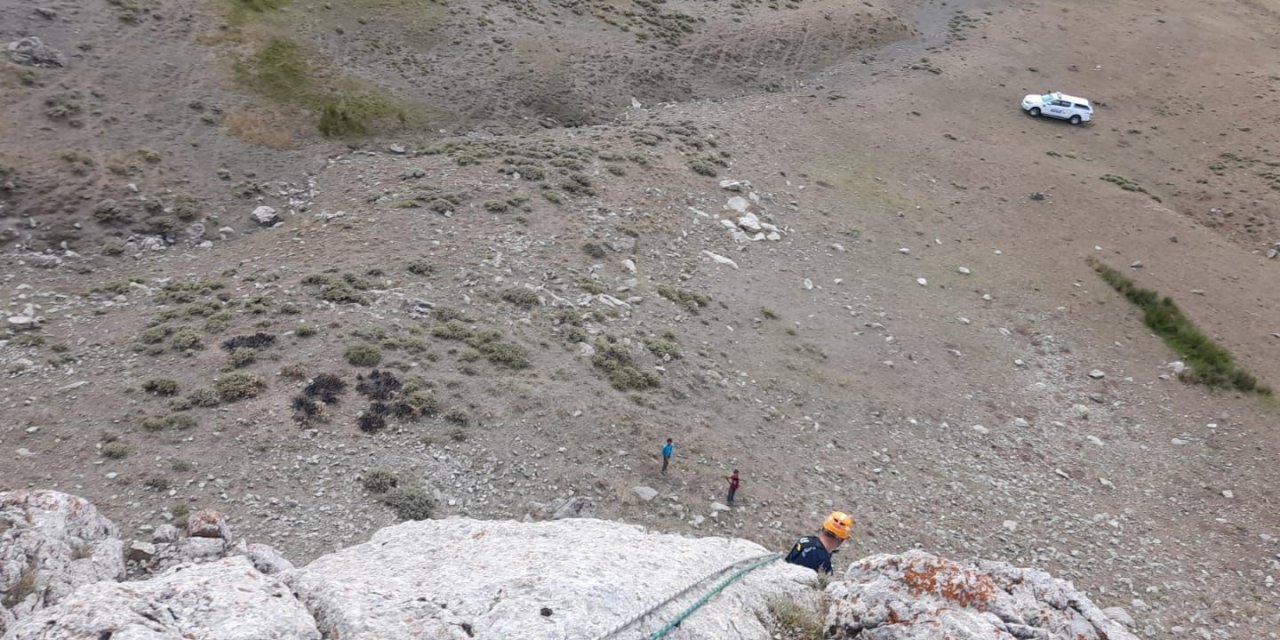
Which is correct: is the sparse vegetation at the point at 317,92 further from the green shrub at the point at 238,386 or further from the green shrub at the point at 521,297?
the green shrub at the point at 238,386

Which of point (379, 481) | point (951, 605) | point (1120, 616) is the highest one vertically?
point (951, 605)

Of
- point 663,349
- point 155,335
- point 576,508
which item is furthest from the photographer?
point 663,349

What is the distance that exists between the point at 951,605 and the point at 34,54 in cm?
3517

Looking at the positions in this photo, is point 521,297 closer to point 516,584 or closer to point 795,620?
point 516,584

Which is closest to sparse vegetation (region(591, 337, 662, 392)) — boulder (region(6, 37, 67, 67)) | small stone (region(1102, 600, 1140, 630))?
small stone (region(1102, 600, 1140, 630))

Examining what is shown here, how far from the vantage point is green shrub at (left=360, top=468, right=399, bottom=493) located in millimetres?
14375

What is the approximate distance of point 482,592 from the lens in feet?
26.8

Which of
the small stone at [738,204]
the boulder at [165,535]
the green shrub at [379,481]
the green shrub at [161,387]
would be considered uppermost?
the boulder at [165,535]

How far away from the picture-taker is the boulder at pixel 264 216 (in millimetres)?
24875

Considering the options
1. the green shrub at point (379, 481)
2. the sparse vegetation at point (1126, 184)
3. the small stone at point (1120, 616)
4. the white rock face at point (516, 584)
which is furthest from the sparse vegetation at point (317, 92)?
the sparse vegetation at point (1126, 184)

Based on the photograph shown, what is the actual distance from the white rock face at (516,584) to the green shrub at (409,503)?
213 cm

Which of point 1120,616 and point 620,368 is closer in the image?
point 1120,616

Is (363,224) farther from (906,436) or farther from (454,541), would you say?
(906,436)

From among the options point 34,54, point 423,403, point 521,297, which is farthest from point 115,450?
point 34,54
